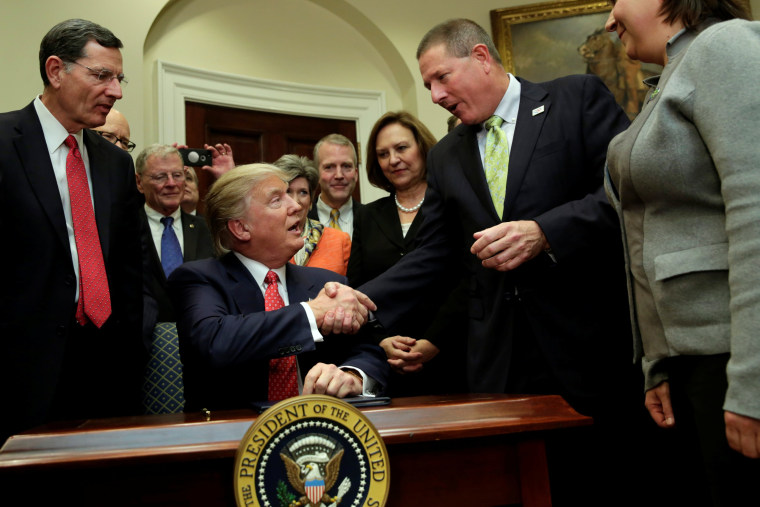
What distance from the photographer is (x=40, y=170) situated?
232cm

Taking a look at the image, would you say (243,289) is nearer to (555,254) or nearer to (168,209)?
(555,254)

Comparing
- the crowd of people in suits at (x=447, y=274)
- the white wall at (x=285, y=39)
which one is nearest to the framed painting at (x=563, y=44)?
the white wall at (x=285, y=39)

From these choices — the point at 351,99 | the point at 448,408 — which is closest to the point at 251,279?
the point at 448,408

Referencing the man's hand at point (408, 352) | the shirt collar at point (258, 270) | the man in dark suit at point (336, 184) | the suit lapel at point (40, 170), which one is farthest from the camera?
the man in dark suit at point (336, 184)

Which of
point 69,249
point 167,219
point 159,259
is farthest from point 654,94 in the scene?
point 167,219

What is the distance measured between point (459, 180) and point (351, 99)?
4.06 m

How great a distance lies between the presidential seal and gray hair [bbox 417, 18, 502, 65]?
1.64 metres

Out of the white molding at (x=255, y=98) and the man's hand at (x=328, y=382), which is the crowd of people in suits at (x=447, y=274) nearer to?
the man's hand at (x=328, y=382)

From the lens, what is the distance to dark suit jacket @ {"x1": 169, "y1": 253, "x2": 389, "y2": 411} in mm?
2059

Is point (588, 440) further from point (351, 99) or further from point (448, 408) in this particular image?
point (351, 99)

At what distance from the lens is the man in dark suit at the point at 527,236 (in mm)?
2113

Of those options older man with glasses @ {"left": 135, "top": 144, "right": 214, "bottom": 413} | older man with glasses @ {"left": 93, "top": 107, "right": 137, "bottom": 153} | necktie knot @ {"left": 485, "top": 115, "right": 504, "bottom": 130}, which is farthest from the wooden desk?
older man with glasses @ {"left": 93, "top": 107, "right": 137, "bottom": 153}

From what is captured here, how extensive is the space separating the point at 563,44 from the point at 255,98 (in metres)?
2.68

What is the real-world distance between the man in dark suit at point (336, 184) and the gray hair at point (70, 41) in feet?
4.96
